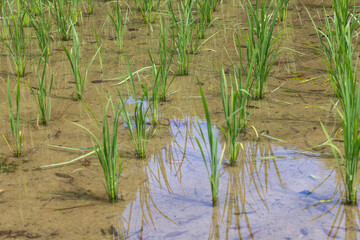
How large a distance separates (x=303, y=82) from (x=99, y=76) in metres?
1.50

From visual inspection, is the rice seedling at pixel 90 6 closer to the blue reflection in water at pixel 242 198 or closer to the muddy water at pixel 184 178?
the muddy water at pixel 184 178

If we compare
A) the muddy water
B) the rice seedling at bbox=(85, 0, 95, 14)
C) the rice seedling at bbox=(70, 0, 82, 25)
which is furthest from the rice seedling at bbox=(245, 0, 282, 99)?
the rice seedling at bbox=(85, 0, 95, 14)

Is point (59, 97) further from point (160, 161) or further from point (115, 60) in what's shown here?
point (160, 161)

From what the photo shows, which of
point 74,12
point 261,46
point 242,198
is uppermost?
point 74,12

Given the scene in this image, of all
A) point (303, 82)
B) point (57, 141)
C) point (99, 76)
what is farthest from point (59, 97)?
point (303, 82)

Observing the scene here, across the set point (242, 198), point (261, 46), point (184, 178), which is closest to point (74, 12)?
point (261, 46)

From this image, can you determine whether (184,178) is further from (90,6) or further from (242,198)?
(90,6)

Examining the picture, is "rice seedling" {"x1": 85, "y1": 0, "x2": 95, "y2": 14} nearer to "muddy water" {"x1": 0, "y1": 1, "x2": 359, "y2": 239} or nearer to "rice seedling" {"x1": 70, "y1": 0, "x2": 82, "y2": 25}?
"rice seedling" {"x1": 70, "y1": 0, "x2": 82, "y2": 25}

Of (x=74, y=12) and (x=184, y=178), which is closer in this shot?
(x=184, y=178)

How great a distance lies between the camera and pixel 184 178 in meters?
2.49

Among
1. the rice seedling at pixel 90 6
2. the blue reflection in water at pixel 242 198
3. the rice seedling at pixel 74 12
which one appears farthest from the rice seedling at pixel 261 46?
the rice seedling at pixel 90 6

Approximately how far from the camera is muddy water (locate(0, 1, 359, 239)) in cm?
212

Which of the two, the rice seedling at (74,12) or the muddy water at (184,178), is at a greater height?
the rice seedling at (74,12)

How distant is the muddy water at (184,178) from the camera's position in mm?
2123
